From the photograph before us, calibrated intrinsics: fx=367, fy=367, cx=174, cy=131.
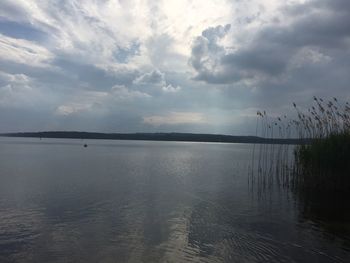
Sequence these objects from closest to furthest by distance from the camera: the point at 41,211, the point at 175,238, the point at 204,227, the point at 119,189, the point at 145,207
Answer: the point at 175,238, the point at 204,227, the point at 41,211, the point at 145,207, the point at 119,189

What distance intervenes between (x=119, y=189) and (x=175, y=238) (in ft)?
35.2

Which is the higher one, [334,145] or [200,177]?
[334,145]

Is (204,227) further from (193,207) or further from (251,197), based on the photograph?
(251,197)

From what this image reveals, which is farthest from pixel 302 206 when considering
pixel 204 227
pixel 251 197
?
pixel 204 227

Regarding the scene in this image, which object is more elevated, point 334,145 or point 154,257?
point 334,145

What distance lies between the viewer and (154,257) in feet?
32.7

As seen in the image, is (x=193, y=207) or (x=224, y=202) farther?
(x=224, y=202)

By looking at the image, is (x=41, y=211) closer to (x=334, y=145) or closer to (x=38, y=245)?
(x=38, y=245)

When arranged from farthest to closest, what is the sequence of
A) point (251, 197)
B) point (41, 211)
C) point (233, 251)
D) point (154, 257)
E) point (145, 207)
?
point (251, 197) → point (145, 207) → point (41, 211) → point (233, 251) → point (154, 257)

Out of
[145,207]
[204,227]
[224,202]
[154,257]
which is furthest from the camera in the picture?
[224,202]

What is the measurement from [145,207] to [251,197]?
6.40 meters

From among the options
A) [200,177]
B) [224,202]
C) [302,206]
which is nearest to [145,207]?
[224,202]

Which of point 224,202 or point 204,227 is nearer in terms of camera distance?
point 204,227

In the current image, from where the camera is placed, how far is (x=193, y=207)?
17000 millimetres
